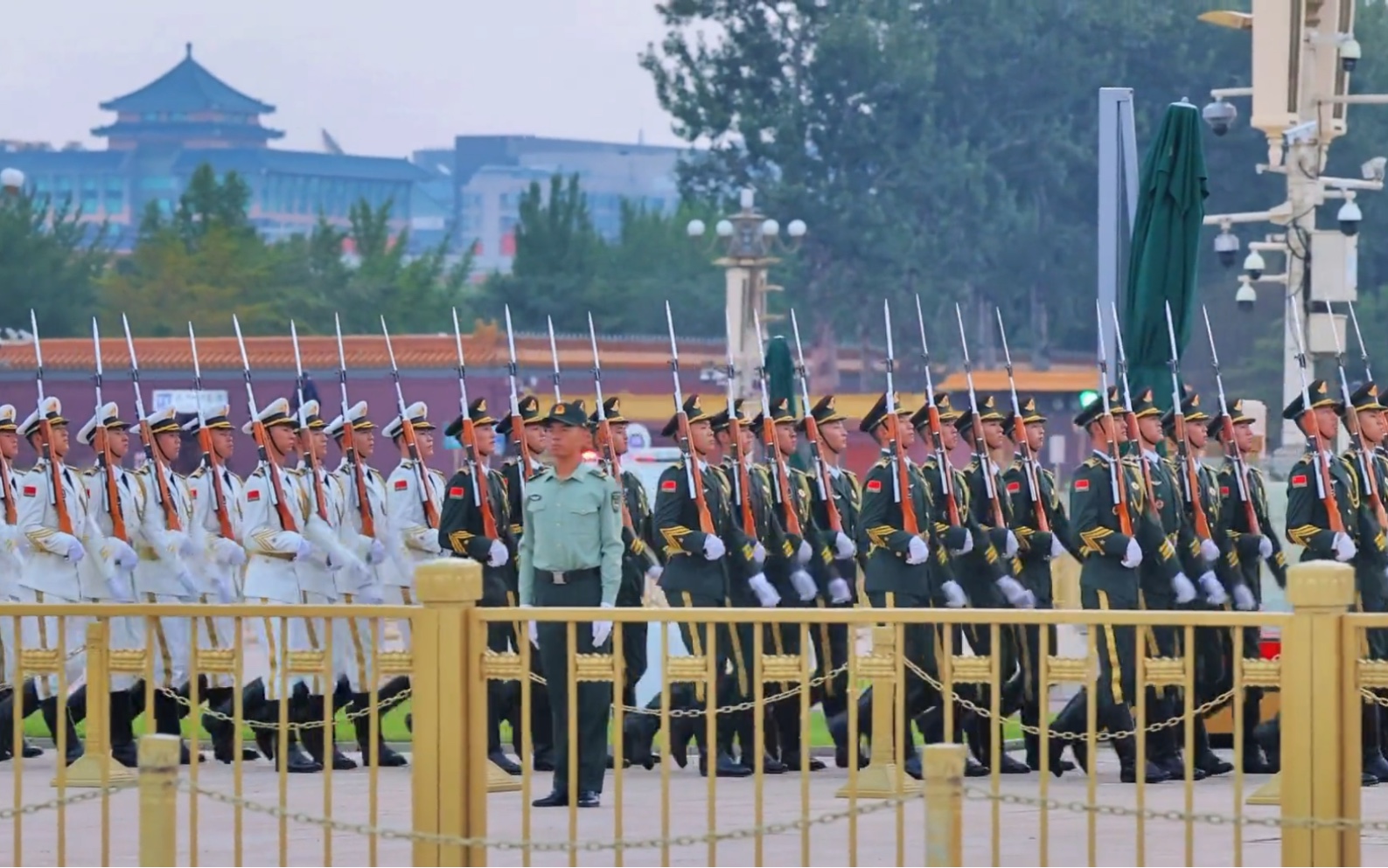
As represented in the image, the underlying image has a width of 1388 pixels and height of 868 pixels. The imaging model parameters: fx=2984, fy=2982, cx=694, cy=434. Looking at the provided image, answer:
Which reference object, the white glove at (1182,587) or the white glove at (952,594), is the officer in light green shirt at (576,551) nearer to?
the white glove at (952,594)

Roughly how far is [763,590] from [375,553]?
1.66 m

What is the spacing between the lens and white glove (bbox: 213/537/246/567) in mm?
11945

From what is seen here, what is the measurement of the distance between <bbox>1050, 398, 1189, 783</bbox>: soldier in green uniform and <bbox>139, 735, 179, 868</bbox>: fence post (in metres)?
5.08

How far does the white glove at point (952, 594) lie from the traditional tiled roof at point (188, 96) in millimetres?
107119

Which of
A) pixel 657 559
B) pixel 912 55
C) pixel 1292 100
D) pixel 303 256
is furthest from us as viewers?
pixel 303 256

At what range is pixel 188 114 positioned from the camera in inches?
4611

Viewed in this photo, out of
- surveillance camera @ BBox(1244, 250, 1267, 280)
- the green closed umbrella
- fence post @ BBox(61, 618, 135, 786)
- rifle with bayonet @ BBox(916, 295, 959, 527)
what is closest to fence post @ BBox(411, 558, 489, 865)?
fence post @ BBox(61, 618, 135, 786)

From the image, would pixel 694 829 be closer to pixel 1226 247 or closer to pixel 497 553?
pixel 497 553

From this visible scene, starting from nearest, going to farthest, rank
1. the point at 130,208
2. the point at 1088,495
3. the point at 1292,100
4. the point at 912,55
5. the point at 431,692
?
the point at 431,692 → the point at 1088,495 → the point at 1292,100 → the point at 912,55 → the point at 130,208

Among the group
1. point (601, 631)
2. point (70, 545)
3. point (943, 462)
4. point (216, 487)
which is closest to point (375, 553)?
point (216, 487)

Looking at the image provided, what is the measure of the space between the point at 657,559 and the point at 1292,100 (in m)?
7.49

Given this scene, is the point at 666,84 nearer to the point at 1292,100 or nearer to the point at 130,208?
the point at 1292,100

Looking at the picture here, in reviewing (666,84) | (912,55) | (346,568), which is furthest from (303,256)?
(346,568)

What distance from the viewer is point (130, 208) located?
11056cm
